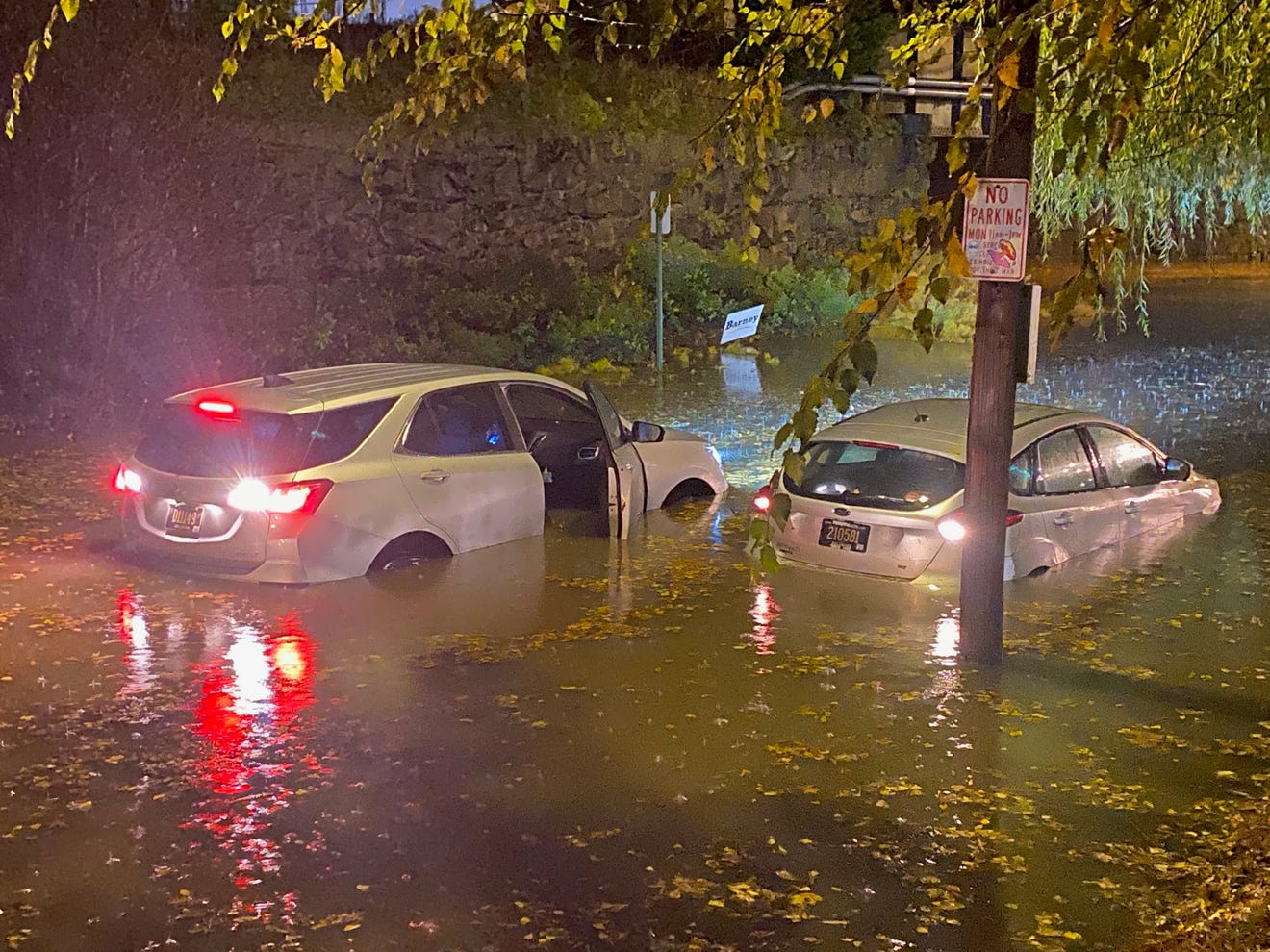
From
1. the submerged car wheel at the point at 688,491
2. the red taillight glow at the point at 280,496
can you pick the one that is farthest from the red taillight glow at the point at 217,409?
the submerged car wheel at the point at 688,491

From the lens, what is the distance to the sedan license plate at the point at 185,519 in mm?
9438

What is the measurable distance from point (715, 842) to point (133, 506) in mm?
5328

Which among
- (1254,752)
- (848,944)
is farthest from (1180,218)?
(848,944)

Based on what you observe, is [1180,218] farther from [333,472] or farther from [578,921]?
[578,921]

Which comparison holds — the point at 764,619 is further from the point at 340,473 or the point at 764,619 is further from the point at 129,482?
→ the point at 129,482

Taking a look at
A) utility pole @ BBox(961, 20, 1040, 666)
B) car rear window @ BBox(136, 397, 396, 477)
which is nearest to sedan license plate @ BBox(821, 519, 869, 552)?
utility pole @ BBox(961, 20, 1040, 666)

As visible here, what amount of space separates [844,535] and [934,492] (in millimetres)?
651

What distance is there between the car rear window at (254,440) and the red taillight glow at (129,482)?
0.47 ft

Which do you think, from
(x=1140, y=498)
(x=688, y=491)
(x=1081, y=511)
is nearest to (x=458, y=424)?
(x=688, y=491)

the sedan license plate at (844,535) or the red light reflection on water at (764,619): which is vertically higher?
the sedan license plate at (844,535)

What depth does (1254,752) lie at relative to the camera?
735cm

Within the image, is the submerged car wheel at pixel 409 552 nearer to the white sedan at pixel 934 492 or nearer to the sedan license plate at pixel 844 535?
the white sedan at pixel 934 492

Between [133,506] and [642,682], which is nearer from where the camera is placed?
[642,682]

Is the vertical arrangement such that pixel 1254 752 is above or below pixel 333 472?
below
